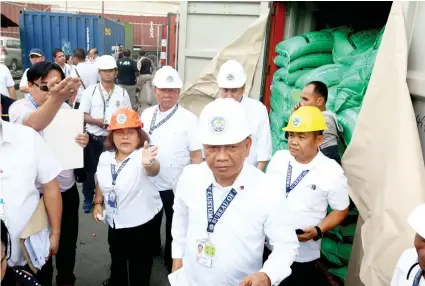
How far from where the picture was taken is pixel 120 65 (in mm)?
8070

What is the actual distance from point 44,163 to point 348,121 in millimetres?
2125

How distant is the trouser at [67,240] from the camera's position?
2939 millimetres

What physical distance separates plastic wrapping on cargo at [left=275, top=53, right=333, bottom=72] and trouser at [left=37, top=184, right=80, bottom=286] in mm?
2714

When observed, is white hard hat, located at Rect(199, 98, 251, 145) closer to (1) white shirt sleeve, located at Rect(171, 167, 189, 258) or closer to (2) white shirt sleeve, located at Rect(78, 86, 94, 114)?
(1) white shirt sleeve, located at Rect(171, 167, 189, 258)

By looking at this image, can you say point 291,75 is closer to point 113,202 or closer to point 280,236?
point 113,202

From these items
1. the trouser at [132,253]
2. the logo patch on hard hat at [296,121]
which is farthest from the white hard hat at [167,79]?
the logo patch on hard hat at [296,121]

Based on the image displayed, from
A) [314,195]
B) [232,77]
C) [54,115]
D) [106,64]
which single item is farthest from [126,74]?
[314,195]

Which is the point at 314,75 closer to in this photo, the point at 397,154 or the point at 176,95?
the point at 176,95

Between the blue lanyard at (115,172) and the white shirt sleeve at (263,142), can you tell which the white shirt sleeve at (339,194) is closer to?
the white shirt sleeve at (263,142)

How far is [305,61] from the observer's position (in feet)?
14.6

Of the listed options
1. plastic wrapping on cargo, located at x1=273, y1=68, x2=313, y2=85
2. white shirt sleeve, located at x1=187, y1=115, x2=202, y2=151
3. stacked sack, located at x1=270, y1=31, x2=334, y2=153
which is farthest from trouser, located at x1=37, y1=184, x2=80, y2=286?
plastic wrapping on cargo, located at x1=273, y1=68, x2=313, y2=85

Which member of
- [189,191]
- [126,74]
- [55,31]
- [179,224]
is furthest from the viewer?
[55,31]

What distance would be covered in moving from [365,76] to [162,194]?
1924mm

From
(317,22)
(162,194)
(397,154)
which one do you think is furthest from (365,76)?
(317,22)
